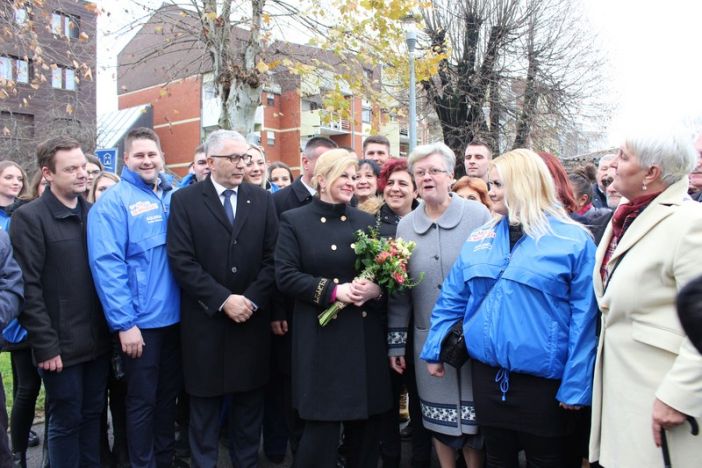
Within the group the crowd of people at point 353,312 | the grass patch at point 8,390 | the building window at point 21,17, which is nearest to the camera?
the crowd of people at point 353,312

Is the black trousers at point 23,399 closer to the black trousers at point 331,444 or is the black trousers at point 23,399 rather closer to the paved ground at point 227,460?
the paved ground at point 227,460

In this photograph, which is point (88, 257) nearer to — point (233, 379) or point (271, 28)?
point (233, 379)

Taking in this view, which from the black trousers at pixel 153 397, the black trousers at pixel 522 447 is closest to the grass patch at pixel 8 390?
the black trousers at pixel 153 397

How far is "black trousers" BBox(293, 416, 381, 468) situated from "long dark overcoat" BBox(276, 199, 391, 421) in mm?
121

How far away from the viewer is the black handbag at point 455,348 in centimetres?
333

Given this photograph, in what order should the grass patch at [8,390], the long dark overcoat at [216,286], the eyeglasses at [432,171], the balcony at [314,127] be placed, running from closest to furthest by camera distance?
the eyeglasses at [432,171]
the long dark overcoat at [216,286]
the grass patch at [8,390]
the balcony at [314,127]

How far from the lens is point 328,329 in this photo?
146 inches

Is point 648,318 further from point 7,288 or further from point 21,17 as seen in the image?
point 21,17

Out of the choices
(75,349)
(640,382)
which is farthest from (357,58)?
(640,382)

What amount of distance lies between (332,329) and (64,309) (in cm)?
186

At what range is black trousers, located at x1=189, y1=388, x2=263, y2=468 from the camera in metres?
4.10

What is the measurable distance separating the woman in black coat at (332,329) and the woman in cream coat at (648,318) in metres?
1.43

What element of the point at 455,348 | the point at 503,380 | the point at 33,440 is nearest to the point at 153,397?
the point at 33,440

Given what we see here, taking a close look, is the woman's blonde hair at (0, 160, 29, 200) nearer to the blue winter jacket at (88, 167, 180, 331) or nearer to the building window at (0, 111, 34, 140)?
the blue winter jacket at (88, 167, 180, 331)
